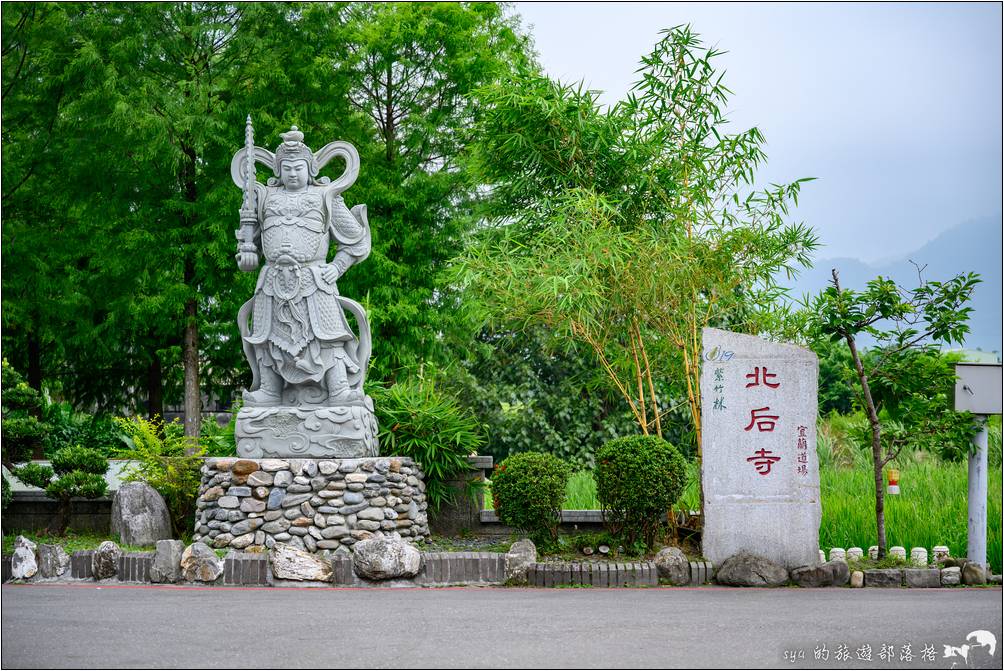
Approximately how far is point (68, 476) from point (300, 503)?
2077 mm

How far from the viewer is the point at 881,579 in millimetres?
6695

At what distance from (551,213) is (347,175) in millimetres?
1739

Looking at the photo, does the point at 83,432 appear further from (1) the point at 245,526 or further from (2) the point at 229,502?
(1) the point at 245,526

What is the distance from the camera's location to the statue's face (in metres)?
7.99

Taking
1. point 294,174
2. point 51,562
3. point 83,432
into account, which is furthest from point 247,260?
point 83,432

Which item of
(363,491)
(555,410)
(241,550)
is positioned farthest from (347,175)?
(555,410)

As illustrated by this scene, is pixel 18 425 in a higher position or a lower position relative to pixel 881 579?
higher

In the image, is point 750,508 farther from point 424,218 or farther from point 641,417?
point 424,218

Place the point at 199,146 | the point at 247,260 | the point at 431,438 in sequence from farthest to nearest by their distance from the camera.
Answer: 1. the point at 199,146
2. the point at 431,438
3. the point at 247,260

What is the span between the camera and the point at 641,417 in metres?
7.88

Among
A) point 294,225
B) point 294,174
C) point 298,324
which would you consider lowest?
point 298,324

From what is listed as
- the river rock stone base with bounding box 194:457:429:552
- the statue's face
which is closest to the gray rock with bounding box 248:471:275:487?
the river rock stone base with bounding box 194:457:429:552

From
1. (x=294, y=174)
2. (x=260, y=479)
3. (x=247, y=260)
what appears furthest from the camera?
(x=294, y=174)

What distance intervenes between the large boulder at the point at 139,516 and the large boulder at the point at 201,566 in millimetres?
1048
